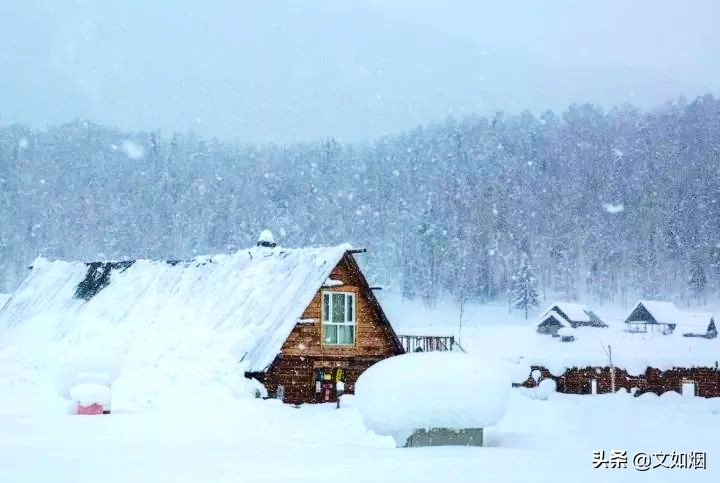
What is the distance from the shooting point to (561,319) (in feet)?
353

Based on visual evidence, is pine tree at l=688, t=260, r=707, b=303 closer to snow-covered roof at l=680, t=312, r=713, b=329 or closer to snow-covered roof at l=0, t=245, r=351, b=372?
snow-covered roof at l=680, t=312, r=713, b=329

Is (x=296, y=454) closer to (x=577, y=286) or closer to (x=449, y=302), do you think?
(x=449, y=302)

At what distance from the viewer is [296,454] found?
14.7 metres

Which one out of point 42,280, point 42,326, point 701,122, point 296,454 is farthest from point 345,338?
point 701,122

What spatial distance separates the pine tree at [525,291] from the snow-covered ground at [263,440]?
89.5 meters

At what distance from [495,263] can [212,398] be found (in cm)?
11841

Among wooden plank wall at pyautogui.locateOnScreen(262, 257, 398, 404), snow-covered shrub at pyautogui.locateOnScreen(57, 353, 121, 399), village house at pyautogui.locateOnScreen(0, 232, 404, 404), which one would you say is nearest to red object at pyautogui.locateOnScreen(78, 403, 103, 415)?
snow-covered shrub at pyautogui.locateOnScreen(57, 353, 121, 399)

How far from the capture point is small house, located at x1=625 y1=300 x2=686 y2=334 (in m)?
108

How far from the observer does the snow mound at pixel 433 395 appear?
1683cm

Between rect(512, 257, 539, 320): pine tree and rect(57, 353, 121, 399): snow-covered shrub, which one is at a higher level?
rect(512, 257, 539, 320): pine tree

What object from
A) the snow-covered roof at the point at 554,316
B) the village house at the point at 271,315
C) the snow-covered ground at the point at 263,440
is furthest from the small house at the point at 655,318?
the village house at the point at 271,315

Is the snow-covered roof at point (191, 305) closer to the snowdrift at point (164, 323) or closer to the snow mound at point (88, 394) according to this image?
the snowdrift at point (164, 323)

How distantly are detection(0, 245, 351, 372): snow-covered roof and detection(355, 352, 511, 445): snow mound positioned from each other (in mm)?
15223

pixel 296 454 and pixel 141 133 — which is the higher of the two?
pixel 141 133
